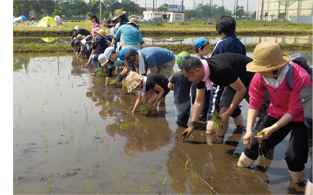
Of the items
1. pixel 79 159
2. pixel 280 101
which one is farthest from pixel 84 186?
pixel 280 101

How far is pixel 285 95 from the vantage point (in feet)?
9.60

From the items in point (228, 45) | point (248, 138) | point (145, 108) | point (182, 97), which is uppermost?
point (228, 45)

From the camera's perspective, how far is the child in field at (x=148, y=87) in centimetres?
517

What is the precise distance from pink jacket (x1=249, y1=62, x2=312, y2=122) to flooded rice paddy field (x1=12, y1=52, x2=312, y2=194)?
0.77m

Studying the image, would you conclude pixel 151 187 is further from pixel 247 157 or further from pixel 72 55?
pixel 72 55

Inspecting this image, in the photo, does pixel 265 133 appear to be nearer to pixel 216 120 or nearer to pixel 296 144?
pixel 296 144

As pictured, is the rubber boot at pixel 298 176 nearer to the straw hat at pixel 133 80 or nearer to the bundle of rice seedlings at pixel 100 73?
the straw hat at pixel 133 80

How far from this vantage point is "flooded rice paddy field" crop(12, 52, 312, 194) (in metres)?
3.12

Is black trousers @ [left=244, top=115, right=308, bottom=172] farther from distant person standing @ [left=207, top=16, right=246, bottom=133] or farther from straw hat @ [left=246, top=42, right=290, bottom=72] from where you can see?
distant person standing @ [left=207, top=16, right=246, bottom=133]

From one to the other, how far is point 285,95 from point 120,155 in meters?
2.07

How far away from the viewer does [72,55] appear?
12906 mm

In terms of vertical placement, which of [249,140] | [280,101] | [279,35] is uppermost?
[279,35]

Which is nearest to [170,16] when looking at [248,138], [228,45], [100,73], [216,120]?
[100,73]

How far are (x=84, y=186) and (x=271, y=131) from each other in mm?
1963
